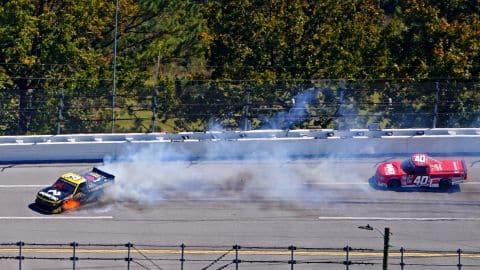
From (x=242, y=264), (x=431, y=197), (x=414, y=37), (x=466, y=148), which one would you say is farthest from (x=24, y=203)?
(x=414, y=37)

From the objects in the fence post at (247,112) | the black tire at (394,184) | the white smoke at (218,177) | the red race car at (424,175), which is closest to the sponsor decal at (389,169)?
the red race car at (424,175)

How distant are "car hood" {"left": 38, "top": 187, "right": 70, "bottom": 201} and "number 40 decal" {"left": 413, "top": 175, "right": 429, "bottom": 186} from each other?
1072 cm

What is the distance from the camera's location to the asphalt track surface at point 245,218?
27.5 m

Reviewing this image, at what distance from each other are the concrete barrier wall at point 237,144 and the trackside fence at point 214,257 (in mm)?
6987

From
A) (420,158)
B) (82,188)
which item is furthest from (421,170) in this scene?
(82,188)

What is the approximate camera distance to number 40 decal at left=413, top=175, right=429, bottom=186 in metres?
32.0

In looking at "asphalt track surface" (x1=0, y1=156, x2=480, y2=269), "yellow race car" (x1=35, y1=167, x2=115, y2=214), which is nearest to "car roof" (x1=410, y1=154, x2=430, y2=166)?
"asphalt track surface" (x1=0, y1=156, x2=480, y2=269)

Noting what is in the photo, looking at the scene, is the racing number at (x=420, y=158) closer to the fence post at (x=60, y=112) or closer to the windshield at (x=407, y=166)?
the windshield at (x=407, y=166)

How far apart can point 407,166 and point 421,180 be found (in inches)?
25.4

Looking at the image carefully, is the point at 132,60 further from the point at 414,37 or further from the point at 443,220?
the point at 443,220

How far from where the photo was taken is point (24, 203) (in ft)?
102

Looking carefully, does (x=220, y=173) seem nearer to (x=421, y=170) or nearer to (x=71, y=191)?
(x=71, y=191)

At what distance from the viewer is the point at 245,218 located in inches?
Result: 1185

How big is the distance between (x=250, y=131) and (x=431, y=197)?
272 inches
